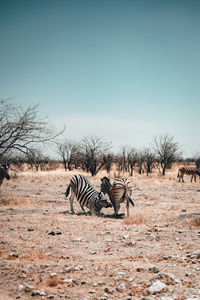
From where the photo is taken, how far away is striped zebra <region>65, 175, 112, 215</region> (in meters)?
11.5

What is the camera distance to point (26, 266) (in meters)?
5.32

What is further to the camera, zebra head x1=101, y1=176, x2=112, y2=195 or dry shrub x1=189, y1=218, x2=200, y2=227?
zebra head x1=101, y1=176, x2=112, y2=195

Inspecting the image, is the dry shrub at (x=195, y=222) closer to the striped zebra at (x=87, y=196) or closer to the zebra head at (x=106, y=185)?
the striped zebra at (x=87, y=196)

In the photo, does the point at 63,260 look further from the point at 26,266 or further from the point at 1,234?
the point at 1,234

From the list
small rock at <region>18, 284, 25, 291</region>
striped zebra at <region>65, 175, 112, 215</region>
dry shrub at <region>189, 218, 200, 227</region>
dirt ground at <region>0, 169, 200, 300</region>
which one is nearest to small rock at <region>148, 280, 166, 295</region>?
dirt ground at <region>0, 169, 200, 300</region>

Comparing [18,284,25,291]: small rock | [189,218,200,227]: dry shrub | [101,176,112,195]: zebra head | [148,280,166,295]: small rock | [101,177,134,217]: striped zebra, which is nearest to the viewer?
[148,280,166,295]: small rock

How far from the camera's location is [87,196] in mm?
11820

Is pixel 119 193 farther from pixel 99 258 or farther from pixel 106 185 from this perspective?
pixel 99 258

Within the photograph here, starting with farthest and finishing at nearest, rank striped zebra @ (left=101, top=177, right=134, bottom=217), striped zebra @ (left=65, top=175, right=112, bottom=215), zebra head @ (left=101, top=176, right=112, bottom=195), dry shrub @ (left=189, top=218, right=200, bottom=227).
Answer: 1. zebra head @ (left=101, top=176, right=112, bottom=195)
2. striped zebra @ (left=101, top=177, right=134, bottom=217)
3. striped zebra @ (left=65, top=175, right=112, bottom=215)
4. dry shrub @ (left=189, top=218, right=200, bottom=227)

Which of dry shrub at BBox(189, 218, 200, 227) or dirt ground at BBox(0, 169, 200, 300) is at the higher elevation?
dry shrub at BBox(189, 218, 200, 227)

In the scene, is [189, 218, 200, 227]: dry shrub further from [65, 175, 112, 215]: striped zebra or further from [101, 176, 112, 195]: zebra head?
[101, 176, 112, 195]: zebra head

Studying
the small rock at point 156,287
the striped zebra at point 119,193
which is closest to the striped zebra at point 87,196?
the striped zebra at point 119,193

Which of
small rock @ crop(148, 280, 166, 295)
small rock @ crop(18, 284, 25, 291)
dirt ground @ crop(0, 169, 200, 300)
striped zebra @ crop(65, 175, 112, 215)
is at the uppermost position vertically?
striped zebra @ crop(65, 175, 112, 215)

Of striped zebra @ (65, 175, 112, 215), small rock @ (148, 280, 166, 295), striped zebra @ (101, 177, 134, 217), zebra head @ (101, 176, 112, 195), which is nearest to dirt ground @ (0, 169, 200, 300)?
small rock @ (148, 280, 166, 295)
